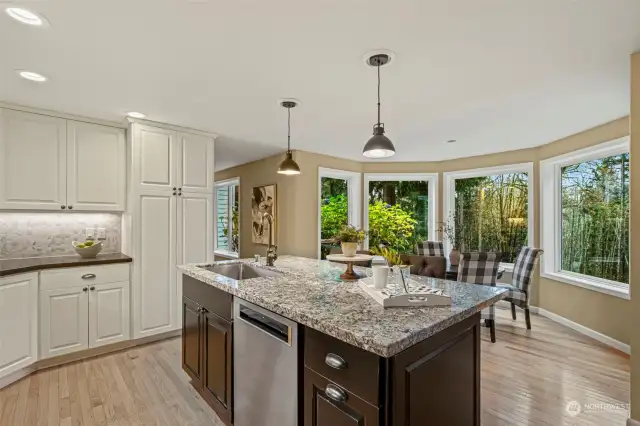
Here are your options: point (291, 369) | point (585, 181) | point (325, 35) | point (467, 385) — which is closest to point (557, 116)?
point (585, 181)

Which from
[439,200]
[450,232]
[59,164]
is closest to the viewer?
[59,164]

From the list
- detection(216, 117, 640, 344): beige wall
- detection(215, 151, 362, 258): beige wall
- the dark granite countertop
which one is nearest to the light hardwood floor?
detection(216, 117, 640, 344): beige wall

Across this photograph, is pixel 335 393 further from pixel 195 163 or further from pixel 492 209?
pixel 492 209

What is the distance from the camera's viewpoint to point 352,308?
151 cm

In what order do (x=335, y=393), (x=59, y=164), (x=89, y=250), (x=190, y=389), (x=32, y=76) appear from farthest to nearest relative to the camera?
(x=89, y=250) → (x=59, y=164) → (x=190, y=389) → (x=32, y=76) → (x=335, y=393)

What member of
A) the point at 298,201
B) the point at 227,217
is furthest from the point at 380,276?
the point at 227,217

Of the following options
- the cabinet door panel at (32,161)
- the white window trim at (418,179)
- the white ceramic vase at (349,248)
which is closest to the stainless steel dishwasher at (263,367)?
the white ceramic vase at (349,248)

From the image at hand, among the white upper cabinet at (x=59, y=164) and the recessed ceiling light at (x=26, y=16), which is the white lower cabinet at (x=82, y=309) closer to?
the white upper cabinet at (x=59, y=164)

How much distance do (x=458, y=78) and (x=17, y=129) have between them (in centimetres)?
368

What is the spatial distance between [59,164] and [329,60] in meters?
2.76

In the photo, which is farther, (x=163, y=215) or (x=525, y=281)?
(x=525, y=281)

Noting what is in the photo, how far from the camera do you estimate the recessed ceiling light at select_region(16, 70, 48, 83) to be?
2306 mm

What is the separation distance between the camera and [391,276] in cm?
233

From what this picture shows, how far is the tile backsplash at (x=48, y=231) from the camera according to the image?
10.5 feet
